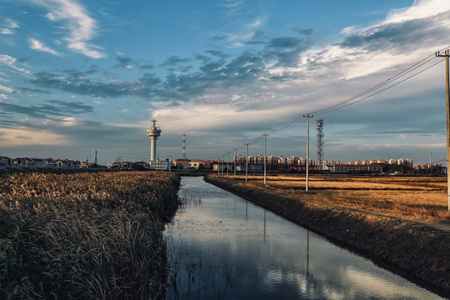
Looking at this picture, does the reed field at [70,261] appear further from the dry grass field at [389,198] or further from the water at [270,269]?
the dry grass field at [389,198]

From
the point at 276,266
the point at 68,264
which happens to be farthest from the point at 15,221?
the point at 276,266

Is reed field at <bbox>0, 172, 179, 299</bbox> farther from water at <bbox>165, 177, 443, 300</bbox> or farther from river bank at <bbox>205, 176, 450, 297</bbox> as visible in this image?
river bank at <bbox>205, 176, 450, 297</bbox>

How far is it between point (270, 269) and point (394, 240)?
23.9 ft

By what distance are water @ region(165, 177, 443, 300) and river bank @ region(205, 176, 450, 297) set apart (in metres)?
0.83

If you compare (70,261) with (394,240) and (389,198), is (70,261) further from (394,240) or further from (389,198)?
(389,198)

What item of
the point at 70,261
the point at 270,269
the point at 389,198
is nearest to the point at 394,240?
the point at 270,269

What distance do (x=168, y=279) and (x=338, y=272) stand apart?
24.5 ft

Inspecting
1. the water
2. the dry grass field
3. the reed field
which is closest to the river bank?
the water

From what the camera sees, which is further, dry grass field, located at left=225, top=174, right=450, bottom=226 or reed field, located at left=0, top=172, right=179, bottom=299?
dry grass field, located at left=225, top=174, right=450, bottom=226

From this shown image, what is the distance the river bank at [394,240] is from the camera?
12875 mm

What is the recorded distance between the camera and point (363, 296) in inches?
446

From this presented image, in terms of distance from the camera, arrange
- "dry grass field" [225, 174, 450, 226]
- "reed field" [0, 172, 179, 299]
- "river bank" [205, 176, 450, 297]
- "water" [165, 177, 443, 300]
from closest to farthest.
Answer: "reed field" [0, 172, 179, 299] → "water" [165, 177, 443, 300] → "river bank" [205, 176, 450, 297] → "dry grass field" [225, 174, 450, 226]

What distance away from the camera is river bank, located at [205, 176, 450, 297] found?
12875 millimetres

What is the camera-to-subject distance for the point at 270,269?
1412cm
